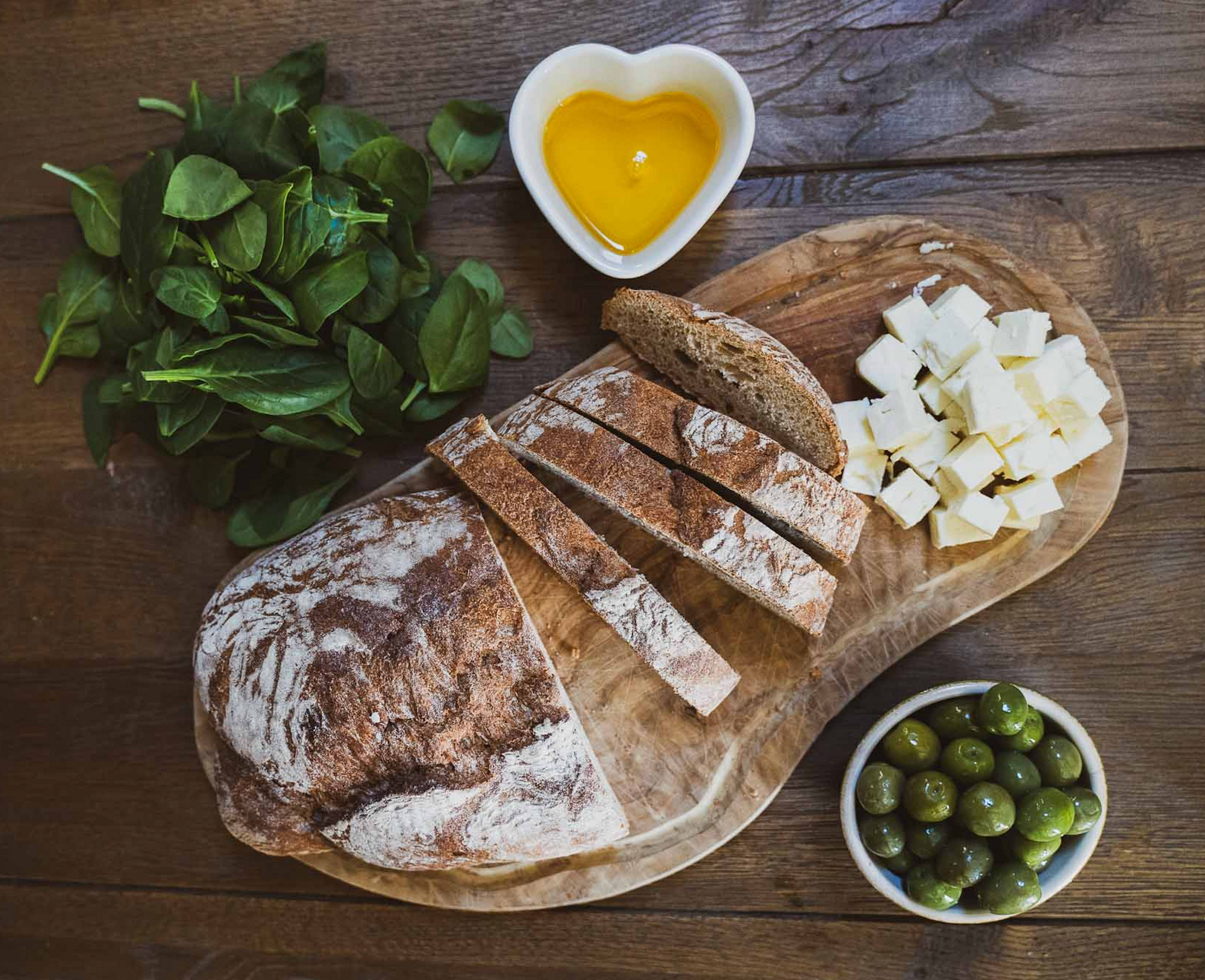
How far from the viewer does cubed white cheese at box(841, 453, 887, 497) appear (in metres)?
2.18

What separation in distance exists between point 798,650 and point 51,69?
2.79 m

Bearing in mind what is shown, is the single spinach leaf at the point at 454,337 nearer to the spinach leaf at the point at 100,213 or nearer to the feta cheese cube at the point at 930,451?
the spinach leaf at the point at 100,213

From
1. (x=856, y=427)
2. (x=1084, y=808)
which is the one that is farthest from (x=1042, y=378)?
(x=1084, y=808)

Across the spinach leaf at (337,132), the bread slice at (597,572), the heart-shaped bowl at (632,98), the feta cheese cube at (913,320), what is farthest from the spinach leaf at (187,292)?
the feta cheese cube at (913,320)

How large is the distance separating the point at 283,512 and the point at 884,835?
176 cm

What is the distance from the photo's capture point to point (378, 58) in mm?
2428

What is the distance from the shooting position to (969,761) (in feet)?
6.50

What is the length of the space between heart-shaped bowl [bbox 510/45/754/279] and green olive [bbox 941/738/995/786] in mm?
1406

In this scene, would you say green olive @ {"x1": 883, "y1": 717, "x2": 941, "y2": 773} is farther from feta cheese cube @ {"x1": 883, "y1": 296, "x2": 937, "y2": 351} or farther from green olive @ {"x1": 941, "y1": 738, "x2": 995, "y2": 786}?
feta cheese cube @ {"x1": 883, "y1": 296, "x2": 937, "y2": 351}

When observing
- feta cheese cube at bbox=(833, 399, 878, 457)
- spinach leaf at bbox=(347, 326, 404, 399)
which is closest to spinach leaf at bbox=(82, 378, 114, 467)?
spinach leaf at bbox=(347, 326, 404, 399)

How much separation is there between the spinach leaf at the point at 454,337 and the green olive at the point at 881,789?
56.5 inches

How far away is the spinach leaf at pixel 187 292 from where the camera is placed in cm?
205

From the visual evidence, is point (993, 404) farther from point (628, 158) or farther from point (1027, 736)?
point (628, 158)

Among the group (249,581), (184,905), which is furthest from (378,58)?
(184,905)
